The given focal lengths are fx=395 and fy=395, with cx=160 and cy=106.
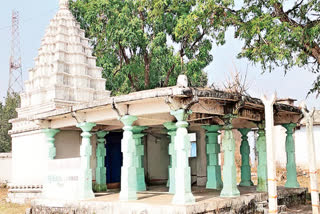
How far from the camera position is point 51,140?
40.9 feet

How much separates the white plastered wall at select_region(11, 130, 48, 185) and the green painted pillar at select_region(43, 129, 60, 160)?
920 millimetres

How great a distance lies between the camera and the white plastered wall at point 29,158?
13.7 meters

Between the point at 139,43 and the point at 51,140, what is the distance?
1201 cm

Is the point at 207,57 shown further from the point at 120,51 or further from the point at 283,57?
the point at 283,57

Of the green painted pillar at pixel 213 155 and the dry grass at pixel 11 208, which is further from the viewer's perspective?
the dry grass at pixel 11 208

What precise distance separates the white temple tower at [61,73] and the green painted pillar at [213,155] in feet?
19.7

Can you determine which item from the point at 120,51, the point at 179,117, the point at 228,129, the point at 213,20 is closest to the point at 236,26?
the point at 213,20

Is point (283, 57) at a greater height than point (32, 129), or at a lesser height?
greater

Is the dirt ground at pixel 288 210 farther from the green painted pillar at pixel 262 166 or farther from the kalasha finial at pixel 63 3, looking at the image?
the kalasha finial at pixel 63 3

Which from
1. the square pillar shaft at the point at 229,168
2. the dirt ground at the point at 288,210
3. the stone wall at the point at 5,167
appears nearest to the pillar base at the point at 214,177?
the square pillar shaft at the point at 229,168

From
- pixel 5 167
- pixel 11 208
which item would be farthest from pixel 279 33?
pixel 5 167

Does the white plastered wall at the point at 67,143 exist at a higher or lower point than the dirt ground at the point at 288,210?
higher

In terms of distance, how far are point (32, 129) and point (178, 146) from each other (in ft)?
23.8

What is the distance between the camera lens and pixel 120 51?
24.5 metres
